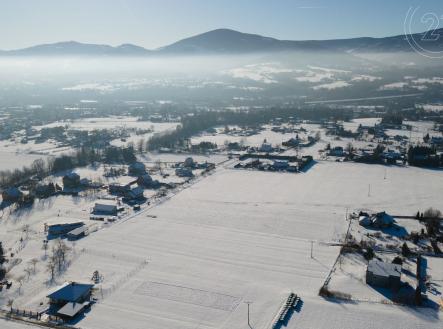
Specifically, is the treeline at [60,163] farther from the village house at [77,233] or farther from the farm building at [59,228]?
the village house at [77,233]

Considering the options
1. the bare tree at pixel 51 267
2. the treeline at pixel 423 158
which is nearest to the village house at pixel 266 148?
the treeline at pixel 423 158

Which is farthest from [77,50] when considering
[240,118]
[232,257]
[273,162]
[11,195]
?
[232,257]

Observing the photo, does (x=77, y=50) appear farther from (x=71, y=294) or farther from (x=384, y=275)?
(x=384, y=275)

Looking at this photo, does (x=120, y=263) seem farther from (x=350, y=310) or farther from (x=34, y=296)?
(x=350, y=310)

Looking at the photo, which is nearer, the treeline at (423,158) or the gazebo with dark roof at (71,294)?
the gazebo with dark roof at (71,294)

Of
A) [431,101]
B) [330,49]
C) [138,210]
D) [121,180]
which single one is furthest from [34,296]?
[330,49]

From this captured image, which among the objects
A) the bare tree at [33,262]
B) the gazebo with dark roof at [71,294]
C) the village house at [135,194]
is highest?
the village house at [135,194]
